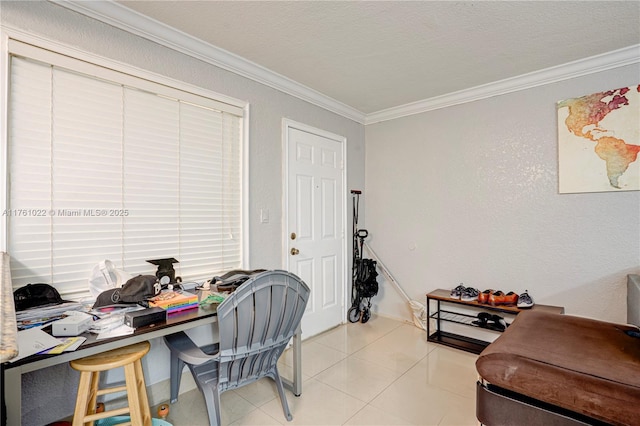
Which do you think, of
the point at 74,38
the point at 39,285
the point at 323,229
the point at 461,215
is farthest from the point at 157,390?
the point at 461,215

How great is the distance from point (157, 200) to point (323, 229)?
1.83 m

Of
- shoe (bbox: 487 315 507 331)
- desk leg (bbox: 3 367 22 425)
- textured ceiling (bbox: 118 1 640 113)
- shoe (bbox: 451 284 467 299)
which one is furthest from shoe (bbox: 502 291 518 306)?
desk leg (bbox: 3 367 22 425)

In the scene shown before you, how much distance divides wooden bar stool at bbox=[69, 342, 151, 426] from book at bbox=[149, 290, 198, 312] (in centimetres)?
24

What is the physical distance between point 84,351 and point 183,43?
2.09 m

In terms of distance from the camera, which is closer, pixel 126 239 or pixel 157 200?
pixel 126 239

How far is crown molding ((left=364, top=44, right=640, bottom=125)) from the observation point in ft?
8.38

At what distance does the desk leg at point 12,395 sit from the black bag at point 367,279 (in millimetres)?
3079

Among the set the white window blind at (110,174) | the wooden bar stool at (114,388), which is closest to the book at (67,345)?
the wooden bar stool at (114,388)

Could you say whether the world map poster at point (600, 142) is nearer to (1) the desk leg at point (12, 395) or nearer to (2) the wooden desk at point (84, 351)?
(2) the wooden desk at point (84, 351)

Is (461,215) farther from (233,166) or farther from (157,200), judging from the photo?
(157,200)

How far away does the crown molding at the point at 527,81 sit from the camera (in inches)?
101

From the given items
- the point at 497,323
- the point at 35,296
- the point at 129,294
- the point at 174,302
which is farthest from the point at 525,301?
the point at 35,296

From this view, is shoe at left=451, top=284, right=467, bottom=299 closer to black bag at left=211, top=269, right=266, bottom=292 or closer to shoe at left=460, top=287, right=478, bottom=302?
shoe at left=460, top=287, right=478, bottom=302

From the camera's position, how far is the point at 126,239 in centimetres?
210
